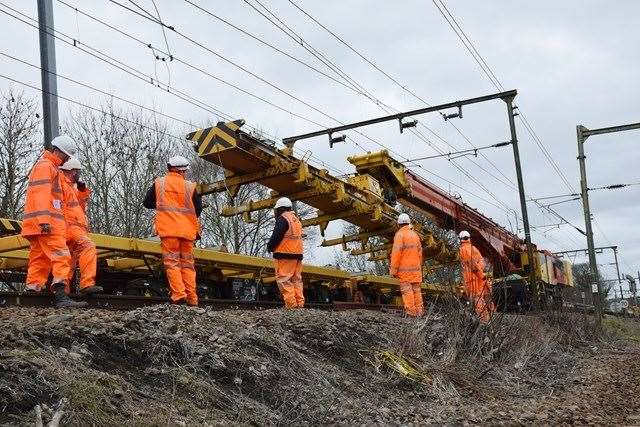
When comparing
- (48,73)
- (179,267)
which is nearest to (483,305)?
(179,267)

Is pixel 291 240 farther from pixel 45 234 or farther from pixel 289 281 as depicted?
pixel 45 234

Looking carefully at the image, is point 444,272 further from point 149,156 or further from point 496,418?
point 149,156

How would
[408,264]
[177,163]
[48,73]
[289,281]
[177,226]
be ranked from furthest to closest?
[48,73], [408,264], [289,281], [177,163], [177,226]

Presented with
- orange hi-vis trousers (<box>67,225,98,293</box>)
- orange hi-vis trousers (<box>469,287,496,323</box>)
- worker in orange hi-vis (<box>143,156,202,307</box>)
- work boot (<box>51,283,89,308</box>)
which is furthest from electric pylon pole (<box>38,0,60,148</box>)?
orange hi-vis trousers (<box>469,287,496,323</box>)

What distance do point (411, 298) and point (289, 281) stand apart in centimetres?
243

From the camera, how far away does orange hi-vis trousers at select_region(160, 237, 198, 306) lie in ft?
24.0

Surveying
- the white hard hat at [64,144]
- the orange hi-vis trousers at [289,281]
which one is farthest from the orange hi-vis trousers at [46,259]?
the orange hi-vis trousers at [289,281]

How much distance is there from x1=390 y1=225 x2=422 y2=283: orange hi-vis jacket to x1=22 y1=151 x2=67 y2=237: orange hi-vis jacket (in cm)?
573

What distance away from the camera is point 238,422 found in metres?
3.93

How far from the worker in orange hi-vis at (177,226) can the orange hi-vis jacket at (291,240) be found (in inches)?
69.2

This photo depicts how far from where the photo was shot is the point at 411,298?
10.6 meters

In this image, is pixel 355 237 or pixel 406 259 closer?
pixel 406 259

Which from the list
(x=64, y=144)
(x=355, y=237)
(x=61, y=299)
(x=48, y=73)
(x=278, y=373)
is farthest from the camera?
(x=355, y=237)

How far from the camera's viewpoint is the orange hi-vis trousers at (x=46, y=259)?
641cm
